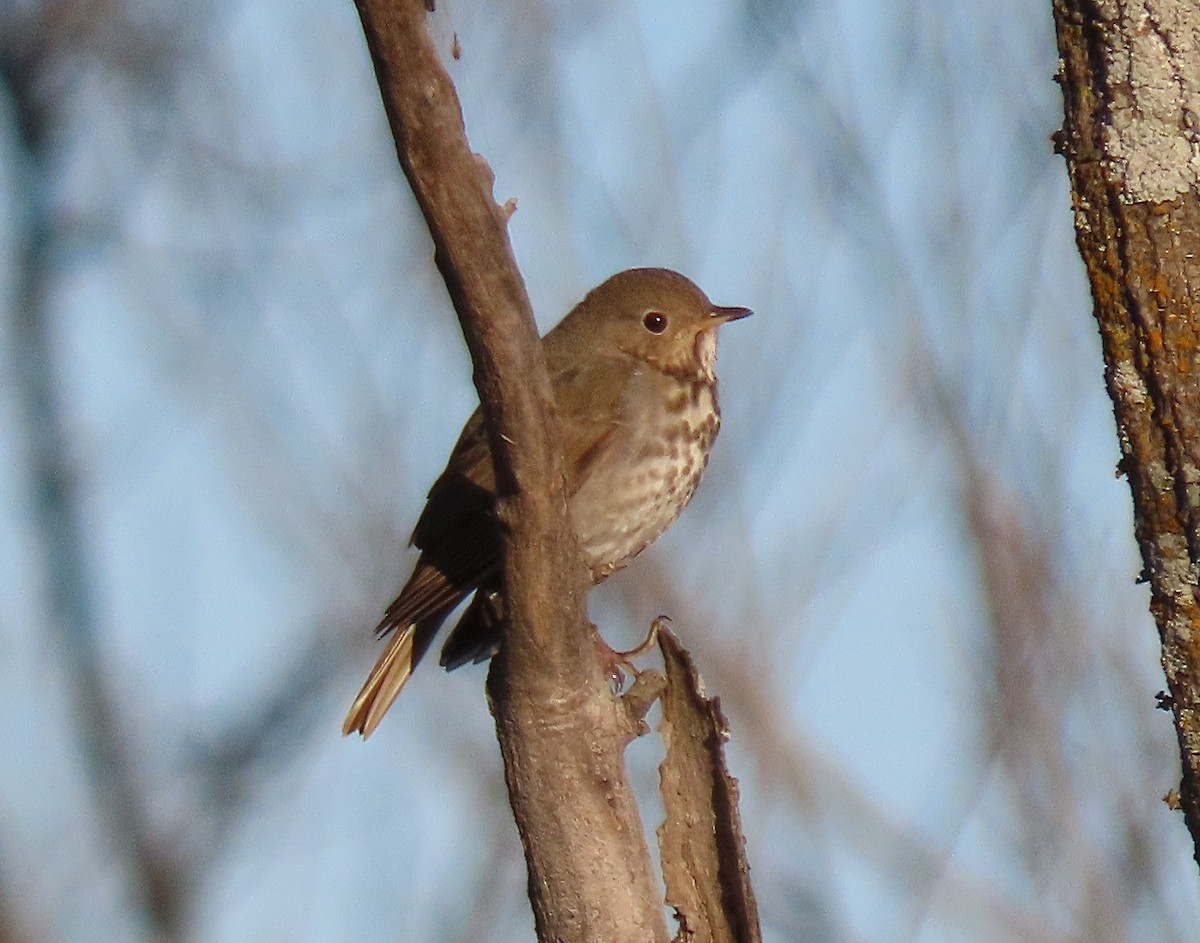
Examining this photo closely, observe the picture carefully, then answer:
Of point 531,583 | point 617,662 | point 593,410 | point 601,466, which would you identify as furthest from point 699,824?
point 593,410

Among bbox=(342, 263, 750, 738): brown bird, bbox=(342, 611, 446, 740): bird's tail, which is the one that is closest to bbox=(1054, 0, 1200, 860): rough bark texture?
bbox=(342, 263, 750, 738): brown bird

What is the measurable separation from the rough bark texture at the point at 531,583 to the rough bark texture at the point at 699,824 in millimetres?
130

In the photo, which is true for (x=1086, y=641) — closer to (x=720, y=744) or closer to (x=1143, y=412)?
(x=720, y=744)

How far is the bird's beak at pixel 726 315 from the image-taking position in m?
5.11

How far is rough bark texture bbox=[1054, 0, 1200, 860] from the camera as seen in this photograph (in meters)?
2.52

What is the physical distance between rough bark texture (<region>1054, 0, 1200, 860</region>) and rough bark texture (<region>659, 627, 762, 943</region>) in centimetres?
89

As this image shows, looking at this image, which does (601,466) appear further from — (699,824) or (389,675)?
(699,824)

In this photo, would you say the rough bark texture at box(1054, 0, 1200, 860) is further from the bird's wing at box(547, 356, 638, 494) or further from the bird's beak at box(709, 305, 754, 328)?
the bird's beak at box(709, 305, 754, 328)

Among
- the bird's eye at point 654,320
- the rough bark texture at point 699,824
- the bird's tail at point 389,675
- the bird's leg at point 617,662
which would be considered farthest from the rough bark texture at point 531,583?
the bird's eye at point 654,320

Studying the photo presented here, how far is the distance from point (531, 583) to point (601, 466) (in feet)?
5.79

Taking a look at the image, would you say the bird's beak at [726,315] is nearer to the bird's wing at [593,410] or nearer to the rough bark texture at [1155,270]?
the bird's wing at [593,410]

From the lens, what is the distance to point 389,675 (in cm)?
445

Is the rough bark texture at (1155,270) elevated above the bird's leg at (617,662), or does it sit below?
above

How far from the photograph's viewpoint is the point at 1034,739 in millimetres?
5273
